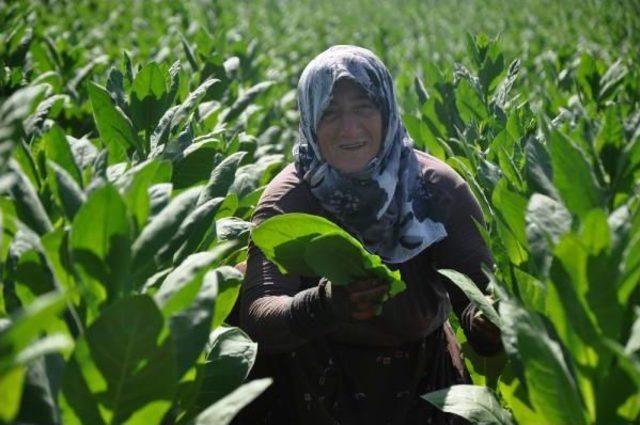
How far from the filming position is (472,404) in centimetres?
212

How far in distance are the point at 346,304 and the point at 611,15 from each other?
55.9 feet

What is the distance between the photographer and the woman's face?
301cm

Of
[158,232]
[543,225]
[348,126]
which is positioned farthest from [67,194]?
[348,126]

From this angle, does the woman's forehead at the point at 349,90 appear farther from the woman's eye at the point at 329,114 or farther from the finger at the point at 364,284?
the finger at the point at 364,284

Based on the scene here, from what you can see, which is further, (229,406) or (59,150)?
(59,150)

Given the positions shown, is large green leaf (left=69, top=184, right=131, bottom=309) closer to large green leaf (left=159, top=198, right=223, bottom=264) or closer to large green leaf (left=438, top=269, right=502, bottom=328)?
large green leaf (left=159, top=198, right=223, bottom=264)

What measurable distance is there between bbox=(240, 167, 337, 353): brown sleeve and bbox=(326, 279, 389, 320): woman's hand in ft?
0.36

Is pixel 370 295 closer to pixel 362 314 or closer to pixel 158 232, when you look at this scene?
pixel 362 314

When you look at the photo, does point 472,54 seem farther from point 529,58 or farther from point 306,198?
point 529,58

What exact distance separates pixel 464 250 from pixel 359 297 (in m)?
0.69

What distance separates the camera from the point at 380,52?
11.7 m

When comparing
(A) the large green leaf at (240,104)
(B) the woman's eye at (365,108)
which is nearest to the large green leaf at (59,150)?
→ (B) the woman's eye at (365,108)

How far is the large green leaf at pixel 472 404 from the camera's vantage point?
210cm

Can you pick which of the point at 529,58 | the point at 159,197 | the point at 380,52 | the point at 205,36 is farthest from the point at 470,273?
the point at 380,52
